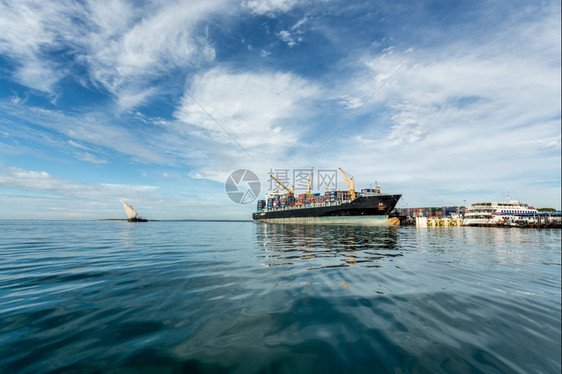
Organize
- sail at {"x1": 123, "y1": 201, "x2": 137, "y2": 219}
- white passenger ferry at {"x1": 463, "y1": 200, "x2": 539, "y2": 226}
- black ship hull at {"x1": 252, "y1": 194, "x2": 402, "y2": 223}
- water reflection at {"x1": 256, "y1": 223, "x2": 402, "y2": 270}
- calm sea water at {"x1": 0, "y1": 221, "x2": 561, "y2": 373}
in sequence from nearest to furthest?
calm sea water at {"x1": 0, "y1": 221, "x2": 561, "y2": 373} → water reflection at {"x1": 256, "y1": 223, "x2": 402, "y2": 270} → black ship hull at {"x1": 252, "y1": 194, "x2": 402, "y2": 223} → white passenger ferry at {"x1": 463, "y1": 200, "x2": 539, "y2": 226} → sail at {"x1": 123, "y1": 201, "x2": 137, "y2": 219}

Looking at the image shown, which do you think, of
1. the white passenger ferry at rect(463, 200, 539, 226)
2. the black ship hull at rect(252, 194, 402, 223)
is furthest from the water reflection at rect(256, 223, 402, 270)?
the white passenger ferry at rect(463, 200, 539, 226)

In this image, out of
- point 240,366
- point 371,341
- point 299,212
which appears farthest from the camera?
point 299,212

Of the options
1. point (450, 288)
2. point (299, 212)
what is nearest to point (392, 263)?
point (450, 288)

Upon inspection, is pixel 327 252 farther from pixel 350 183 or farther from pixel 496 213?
pixel 496 213

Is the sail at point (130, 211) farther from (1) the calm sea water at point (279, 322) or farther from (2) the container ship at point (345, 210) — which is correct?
(1) the calm sea water at point (279, 322)

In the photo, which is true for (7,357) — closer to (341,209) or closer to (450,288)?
(450,288)

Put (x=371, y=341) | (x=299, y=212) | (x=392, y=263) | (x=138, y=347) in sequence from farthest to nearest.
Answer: (x=299, y=212)
(x=392, y=263)
(x=371, y=341)
(x=138, y=347)

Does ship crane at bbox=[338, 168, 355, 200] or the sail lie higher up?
ship crane at bbox=[338, 168, 355, 200]

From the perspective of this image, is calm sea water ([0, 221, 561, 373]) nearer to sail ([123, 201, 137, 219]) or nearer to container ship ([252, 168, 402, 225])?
container ship ([252, 168, 402, 225])

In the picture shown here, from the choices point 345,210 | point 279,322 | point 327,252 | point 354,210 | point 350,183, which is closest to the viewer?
point 279,322

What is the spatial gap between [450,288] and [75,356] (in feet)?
27.9

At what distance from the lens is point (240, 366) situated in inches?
122

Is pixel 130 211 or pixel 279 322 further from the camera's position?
pixel 130 211

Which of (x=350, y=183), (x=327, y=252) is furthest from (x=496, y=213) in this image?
(x=327, y=252)
